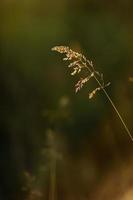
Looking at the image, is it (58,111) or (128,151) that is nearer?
(128,151)

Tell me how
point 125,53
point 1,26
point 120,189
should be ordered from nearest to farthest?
point 120,189 < point 125,53 < point 1,26

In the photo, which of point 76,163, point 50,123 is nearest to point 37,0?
point 50,123

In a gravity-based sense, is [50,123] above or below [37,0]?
below

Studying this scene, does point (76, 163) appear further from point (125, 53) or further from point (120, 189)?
point (125, 53)

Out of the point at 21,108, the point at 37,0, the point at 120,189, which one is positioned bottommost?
the point at 120,189

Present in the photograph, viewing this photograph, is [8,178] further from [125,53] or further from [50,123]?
[125,53]

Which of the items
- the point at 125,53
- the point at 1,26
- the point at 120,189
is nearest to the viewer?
the point at 120,189

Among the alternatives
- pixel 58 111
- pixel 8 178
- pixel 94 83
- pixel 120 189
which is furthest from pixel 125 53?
pixel 8 178
